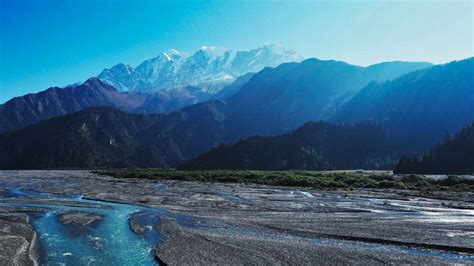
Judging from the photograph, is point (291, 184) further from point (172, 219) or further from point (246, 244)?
point (246, 244)

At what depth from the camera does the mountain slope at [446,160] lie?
128875 millimetres

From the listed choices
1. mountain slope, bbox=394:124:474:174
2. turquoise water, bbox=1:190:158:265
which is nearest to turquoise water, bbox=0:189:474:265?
turquoise water, bbox=1:190:158:265

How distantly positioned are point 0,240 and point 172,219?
951 centimetres

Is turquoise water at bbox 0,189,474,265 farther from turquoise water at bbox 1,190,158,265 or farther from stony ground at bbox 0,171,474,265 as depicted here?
stony ground at bbox 0,171,474,265

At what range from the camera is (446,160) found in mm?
134750

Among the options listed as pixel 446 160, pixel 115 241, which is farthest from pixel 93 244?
pixel 446 160

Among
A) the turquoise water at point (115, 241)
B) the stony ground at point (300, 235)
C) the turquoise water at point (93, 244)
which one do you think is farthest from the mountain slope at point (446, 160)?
the turquoise water at point (93, 244)

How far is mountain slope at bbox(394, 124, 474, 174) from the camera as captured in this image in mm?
128875

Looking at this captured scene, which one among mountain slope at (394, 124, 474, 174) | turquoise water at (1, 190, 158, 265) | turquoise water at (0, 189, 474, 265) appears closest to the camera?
turquoise water at (1, 190, 158, 265)

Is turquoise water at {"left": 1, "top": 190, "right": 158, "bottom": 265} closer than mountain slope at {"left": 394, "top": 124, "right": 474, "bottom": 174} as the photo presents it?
Yes

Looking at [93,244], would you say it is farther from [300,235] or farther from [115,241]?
[300,235]

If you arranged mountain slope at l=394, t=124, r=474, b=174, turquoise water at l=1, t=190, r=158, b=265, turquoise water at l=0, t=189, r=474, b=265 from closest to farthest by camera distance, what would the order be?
turquoise water at l=1, t=190, r=158, b=265 < turquoise water at l=0, t=189, r=474, b=265 < mountain slope at l=394, t=124, r=474, b=174

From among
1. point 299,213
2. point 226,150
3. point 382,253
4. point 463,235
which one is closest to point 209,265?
point 382,253

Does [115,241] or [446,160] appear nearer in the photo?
[115,241]
